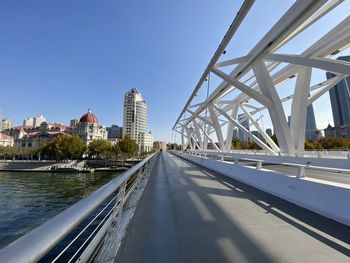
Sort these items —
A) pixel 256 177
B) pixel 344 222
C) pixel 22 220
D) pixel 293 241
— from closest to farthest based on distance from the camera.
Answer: pixel 293 241
pixel 344 222
pixel 256 177
pixel 22 220

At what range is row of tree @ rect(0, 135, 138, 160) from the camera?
66.8m

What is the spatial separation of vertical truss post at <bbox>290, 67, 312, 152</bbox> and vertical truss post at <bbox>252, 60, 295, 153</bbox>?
2.64 ft

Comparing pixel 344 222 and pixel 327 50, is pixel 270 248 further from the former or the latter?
pixel 327 50

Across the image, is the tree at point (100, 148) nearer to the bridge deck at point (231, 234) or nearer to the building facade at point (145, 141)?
the building facade at point (145, 141)

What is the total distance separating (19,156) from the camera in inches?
3113

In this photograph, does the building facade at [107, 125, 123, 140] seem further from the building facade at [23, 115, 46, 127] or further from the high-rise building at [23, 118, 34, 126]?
the high-rise building at [23, 118, 34, 126]

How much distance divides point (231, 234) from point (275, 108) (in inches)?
539

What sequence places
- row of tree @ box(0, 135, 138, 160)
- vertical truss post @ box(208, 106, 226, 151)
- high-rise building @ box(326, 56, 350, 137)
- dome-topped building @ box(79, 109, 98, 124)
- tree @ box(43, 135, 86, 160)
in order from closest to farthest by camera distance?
vertical truss post @ box(208, 106, 226, 151) < high-rise building @ box(326, 56, 350, 137) < tree @ box(43, 135, 86, 160) < row of tree @ box(0, 135, 138, 160) < dome-topped building @ box(79, 109, 98, 124)

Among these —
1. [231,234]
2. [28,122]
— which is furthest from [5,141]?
[231,234]

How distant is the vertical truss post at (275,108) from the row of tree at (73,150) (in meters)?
61.0

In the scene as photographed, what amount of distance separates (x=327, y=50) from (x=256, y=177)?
43.9 ft

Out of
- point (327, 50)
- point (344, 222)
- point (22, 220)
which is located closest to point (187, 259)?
point (344, 222)

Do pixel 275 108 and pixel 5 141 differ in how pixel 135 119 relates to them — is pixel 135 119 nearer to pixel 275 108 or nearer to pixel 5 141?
pixel 5 141

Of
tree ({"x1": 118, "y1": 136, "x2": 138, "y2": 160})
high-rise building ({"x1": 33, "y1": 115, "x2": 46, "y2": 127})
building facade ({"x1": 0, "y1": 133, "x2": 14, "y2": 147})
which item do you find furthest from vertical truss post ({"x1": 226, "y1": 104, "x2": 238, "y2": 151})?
high-rise building ({"x1": 33, "y1": 115, "x2": 46, "y2": 127})
